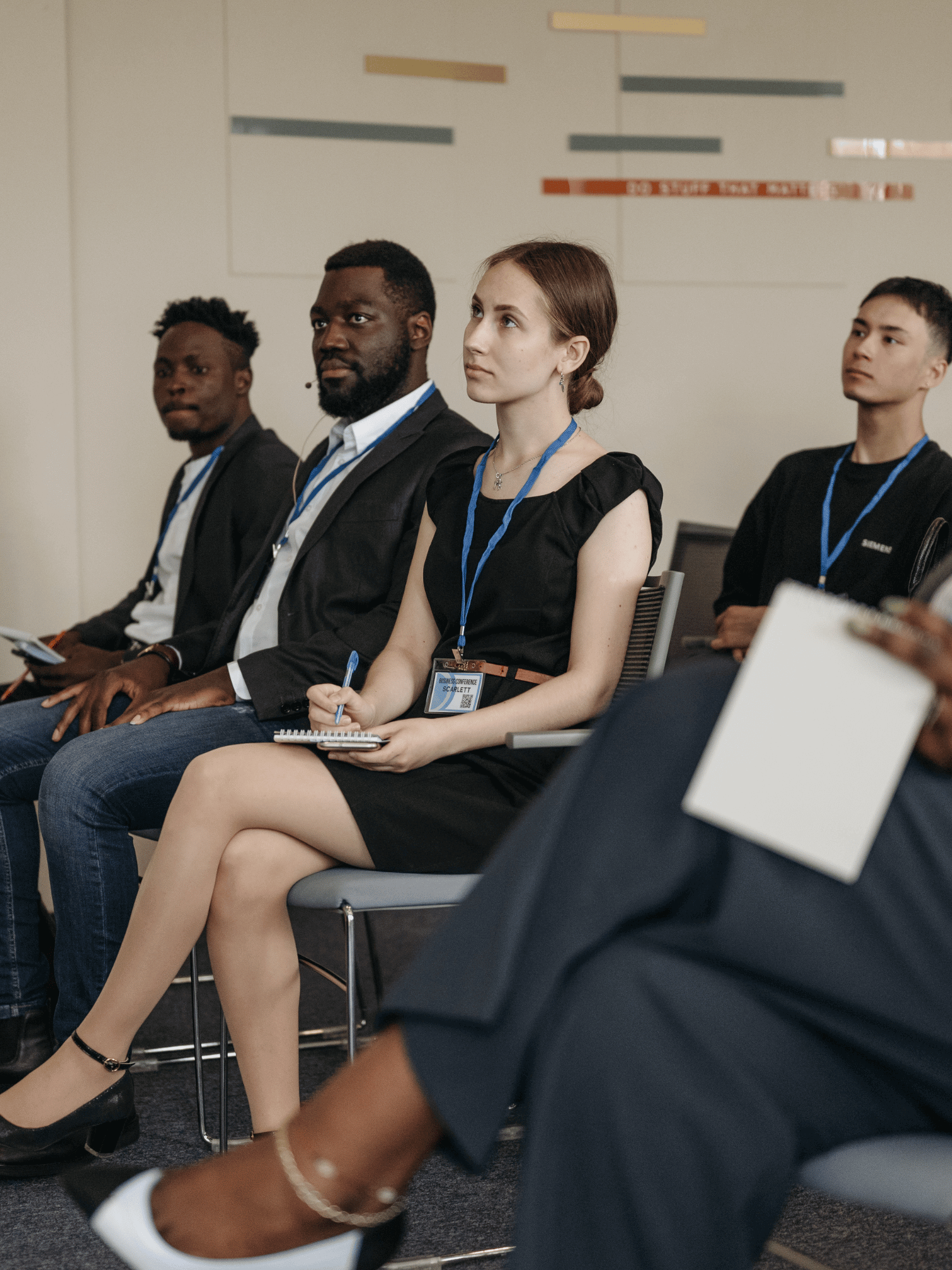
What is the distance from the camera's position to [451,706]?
5.88 feet

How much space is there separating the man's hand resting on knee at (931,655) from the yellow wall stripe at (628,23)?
11.1 ft

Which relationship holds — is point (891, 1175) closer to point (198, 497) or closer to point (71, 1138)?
point (71, 1138)

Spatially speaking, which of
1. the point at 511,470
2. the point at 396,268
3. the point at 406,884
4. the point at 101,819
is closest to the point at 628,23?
the point at 396,268

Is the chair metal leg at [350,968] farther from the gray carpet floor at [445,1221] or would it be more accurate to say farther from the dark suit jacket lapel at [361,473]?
the dark suit jacket lapel at [361,473]

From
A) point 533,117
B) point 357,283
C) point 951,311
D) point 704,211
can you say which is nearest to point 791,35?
point 704,211

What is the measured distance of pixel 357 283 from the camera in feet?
7.98

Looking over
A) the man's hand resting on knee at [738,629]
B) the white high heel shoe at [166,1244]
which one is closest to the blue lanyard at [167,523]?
the man's hand resting on knee at [738,629]

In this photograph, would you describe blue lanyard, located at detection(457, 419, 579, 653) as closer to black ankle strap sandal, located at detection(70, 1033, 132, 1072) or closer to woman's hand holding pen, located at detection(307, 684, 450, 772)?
woman's hand holding pen, located at detection(307, 684, 450, 772)

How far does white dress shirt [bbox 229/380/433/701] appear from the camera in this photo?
90.6 inches

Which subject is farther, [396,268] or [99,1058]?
[396,268]

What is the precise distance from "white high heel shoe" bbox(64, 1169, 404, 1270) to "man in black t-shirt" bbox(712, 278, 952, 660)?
1.71 metres

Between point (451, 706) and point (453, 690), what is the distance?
Answer: 0.02 metres

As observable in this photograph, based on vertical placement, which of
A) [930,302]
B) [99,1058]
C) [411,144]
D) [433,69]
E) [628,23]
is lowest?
[99,1058]

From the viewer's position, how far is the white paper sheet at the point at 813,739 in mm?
854
